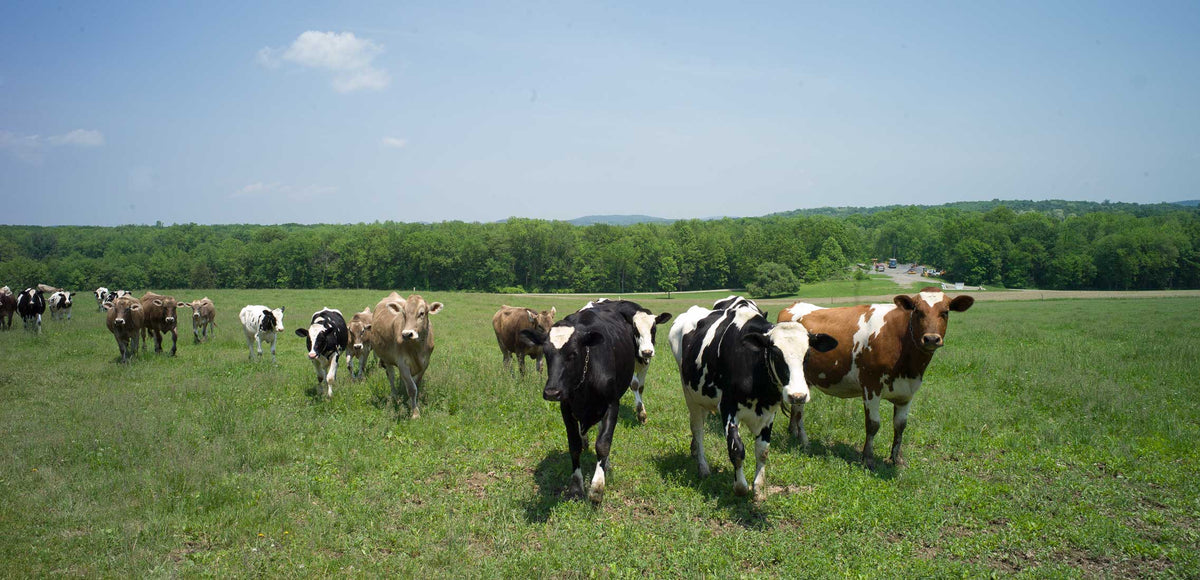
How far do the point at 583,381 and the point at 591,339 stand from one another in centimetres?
53

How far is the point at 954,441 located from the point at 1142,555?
3.34 meters

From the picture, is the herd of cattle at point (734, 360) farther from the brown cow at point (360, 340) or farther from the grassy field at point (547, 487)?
the brown cow at point (360, 340)

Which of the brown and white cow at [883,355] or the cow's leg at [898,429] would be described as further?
the cow's leg at [898,429]

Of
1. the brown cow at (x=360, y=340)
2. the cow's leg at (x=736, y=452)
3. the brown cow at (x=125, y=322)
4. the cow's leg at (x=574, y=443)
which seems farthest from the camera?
the brown cow at (x=125, y=322)

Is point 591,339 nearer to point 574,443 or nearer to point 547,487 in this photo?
point 574,443

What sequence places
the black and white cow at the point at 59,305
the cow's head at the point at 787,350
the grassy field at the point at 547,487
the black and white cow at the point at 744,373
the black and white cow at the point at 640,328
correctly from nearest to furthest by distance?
1. the grassy field at the point at 547,487
2. the cow's head at the point at 787,350
3. the black and white cow at the point at 744,373
4. the black and white cow at the point at 640,328
5. the black and white cow at the point at 59,305

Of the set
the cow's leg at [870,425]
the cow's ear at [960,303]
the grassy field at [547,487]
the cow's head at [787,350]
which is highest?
the cow's ear at [960,303]

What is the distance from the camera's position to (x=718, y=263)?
105 metres

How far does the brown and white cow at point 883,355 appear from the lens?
25.9ft

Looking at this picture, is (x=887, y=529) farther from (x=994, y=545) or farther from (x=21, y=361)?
(x=21, y=361)

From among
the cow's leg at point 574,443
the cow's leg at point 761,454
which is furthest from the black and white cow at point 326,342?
the cow's leg at point 761,454

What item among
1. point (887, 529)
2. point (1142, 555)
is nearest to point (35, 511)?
point (887, 529)

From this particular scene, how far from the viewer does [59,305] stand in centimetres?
2722

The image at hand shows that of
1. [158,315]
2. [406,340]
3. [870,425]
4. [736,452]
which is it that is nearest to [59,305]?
[158,315]
